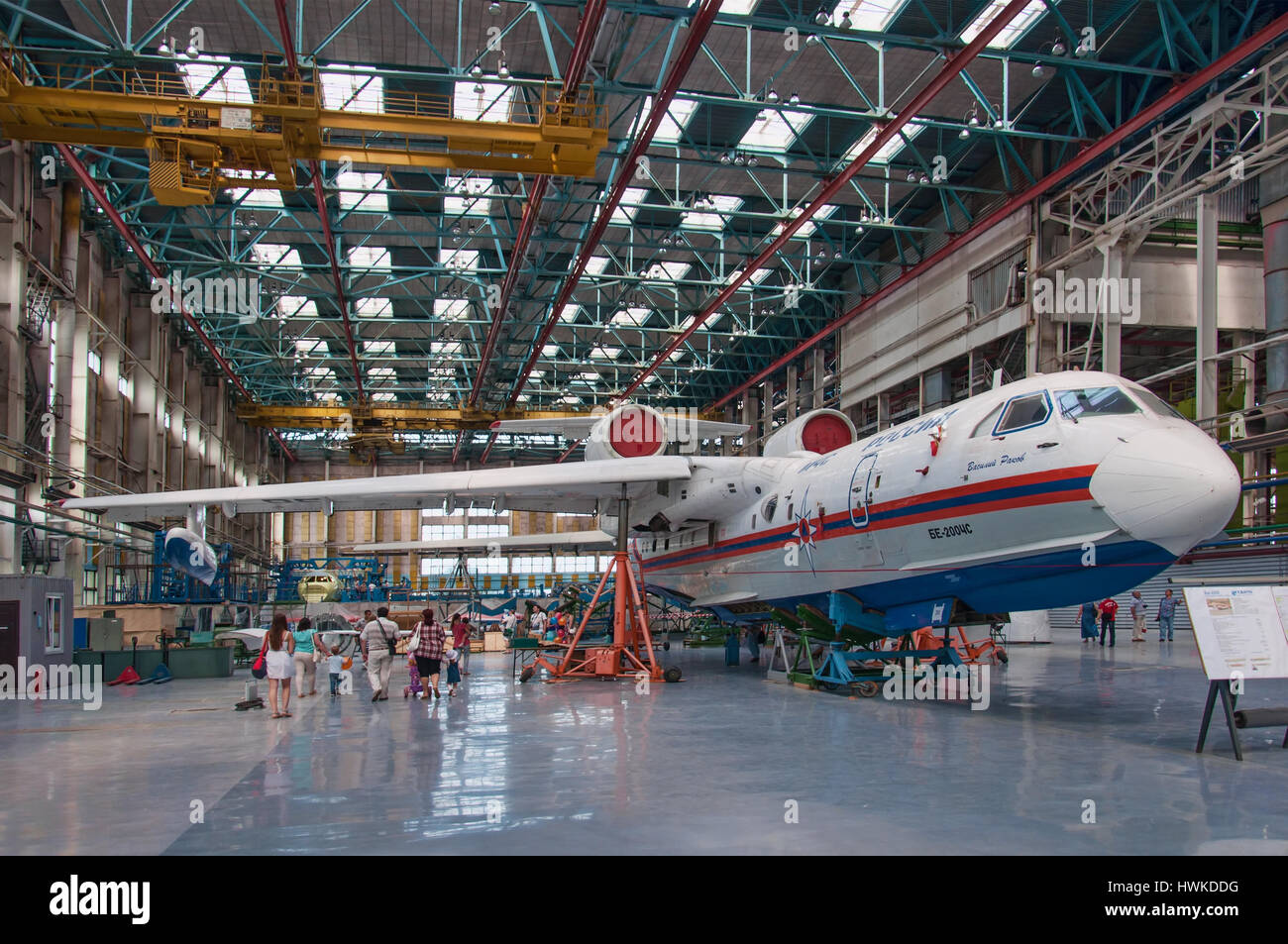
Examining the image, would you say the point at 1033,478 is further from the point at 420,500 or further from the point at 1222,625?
the point at 420,500

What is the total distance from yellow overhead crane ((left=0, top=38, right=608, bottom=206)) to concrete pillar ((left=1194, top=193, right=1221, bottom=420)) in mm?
12856

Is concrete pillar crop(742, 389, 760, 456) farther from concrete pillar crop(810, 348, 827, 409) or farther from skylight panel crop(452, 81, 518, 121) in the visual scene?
skylight panel crop(452, 81, 518, 121)

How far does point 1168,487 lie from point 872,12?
15.5 meters

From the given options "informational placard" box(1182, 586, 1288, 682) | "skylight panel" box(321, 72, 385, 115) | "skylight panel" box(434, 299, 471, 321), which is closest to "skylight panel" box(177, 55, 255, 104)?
"skylight panel" box(321, 72, 385, 115)

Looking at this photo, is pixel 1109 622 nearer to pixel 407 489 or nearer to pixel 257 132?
pixel 407 489

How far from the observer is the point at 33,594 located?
16.2 m

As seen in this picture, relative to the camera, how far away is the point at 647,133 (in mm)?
20516

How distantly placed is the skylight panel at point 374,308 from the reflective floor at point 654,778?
27.1 metres

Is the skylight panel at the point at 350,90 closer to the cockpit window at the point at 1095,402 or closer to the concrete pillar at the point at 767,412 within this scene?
the cockpit window at the point at 1095,402

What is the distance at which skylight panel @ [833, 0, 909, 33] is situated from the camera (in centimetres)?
2017

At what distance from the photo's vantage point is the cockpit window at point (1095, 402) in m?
9.81

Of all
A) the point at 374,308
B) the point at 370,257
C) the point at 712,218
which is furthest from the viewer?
the point at 374,308

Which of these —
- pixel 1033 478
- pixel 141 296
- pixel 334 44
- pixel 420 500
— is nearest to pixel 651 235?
pixel 334 44

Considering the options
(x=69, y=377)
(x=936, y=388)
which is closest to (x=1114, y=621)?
(x=936, y=388)
